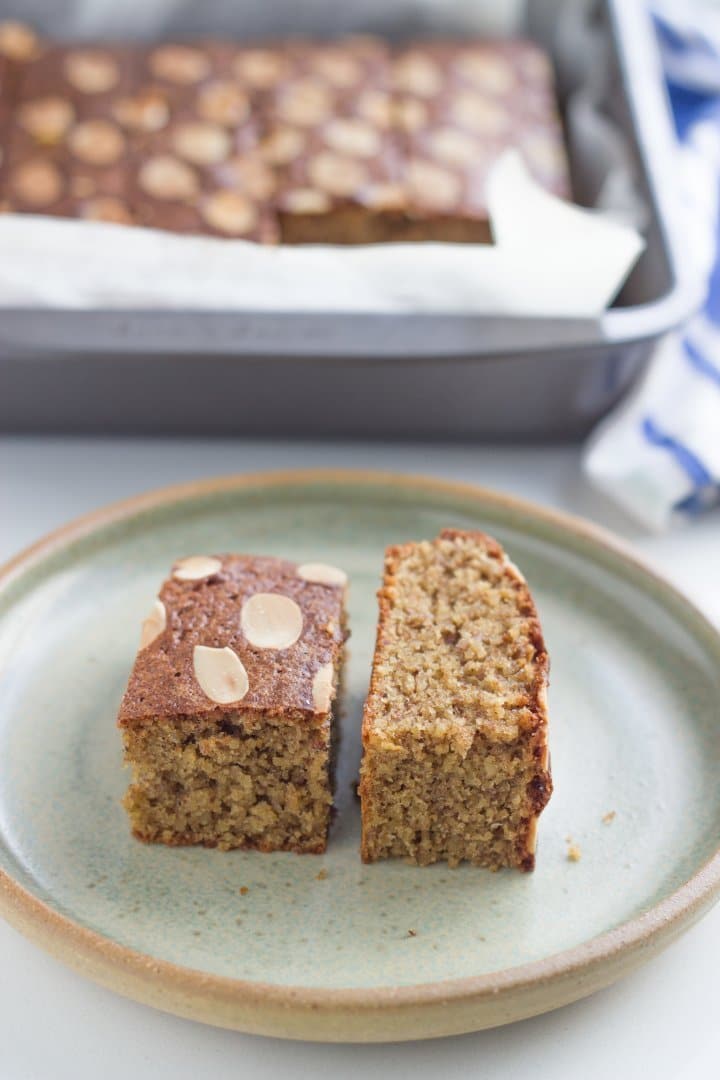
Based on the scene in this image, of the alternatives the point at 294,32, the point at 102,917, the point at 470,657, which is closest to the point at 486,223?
the point at 294,32

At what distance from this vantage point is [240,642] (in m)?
1.81

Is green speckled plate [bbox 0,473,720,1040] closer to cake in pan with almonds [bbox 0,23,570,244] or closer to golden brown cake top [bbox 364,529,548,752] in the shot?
golden brown cake top [bbox 364,529,548,752]

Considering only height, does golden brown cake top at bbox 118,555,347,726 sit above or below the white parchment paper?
below

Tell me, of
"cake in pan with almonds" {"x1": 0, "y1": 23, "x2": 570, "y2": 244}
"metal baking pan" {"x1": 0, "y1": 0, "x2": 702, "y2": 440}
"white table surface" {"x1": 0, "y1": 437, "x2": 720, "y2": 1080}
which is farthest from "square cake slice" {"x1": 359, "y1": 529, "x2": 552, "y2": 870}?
"cake in pan with almonds" {"x1": 0, "y1": 23, "x2": 570, "y2": 244}

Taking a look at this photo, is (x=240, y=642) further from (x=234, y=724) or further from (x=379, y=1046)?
(x=379, y=1046)

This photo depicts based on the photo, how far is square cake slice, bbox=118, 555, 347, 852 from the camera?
5.65ft

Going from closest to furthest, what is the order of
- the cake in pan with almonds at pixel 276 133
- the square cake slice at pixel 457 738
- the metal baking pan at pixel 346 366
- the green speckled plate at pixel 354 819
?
the green speckled plate at pixel 354 819 < the square cake slice at pixel 457 738 < the metal baking pan at pixel 346 366 < the cake in pan with almonds at pixel 276 133

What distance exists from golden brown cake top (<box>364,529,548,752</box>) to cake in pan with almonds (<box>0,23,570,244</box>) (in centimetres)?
111

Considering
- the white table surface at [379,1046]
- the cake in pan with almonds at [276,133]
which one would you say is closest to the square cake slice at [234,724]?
the white table surface at [379,1046]

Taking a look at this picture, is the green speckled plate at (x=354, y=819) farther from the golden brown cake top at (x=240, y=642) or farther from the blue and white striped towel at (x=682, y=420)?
the blue and white striped towel at (x=682, y=420)

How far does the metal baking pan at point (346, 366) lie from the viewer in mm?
2402

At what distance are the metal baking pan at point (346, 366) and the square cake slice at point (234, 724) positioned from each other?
69 centimetres

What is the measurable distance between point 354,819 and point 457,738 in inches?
10.0

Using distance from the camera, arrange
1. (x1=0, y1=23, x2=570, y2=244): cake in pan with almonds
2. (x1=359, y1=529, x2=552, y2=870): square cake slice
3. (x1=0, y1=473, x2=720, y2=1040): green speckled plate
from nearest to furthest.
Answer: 1. (x1=0, y1=473, x2=720, y2=1040): green speckled plate
2. (x1=359, y1=529, x2=552, y2=870): square cake slice
3. (x1=0, y1=23, x2=570, y2=244): cake in pan with almonds
